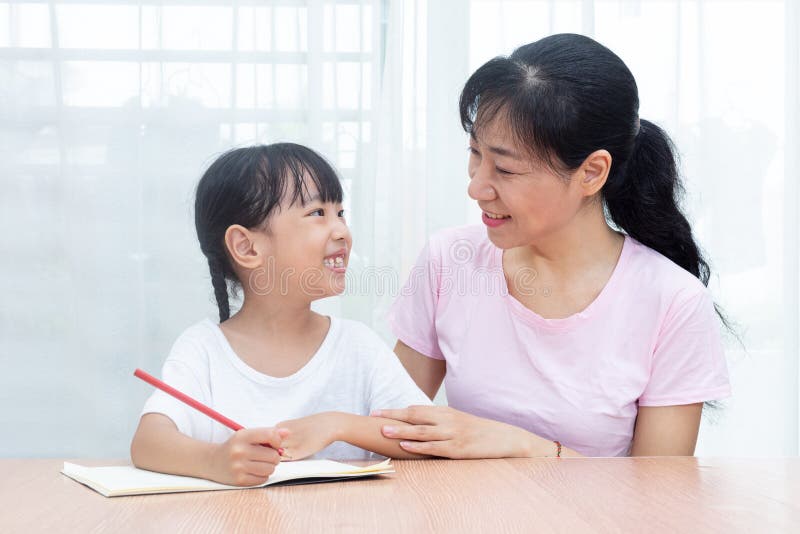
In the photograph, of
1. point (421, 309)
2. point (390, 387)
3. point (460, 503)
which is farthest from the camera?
point (421, 309)

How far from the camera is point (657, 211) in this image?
1.48 m

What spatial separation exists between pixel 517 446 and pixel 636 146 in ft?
2.07

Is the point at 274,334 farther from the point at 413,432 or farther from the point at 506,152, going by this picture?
the point at 506,152

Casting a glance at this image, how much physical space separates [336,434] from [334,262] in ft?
1.09

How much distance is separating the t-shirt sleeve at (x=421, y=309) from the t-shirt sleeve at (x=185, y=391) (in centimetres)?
46

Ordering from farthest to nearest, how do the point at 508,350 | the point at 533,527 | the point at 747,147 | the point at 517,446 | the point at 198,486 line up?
the point at 747,147, the point at 508,350, the point at 517,446, the point at 198,486, the point at 533,527

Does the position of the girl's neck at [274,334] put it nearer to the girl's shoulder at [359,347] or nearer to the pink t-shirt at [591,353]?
the girl's shoulder at [359,347]

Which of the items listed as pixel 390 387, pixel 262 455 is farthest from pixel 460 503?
pixel 390 387

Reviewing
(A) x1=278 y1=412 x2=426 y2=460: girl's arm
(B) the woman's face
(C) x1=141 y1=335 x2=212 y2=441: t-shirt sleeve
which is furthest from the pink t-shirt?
(C) x1=141 y1=335 x2=212 y2=441: t-shirt sleeve

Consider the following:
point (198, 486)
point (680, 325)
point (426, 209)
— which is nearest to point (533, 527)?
point (198, 486)

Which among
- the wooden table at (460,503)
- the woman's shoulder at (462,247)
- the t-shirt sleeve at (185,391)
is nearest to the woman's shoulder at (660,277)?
the woman's shoulder at (462,247)

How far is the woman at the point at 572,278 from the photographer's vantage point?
1.31 metres

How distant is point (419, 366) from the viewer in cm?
158

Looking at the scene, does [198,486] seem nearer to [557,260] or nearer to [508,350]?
[508,350]
